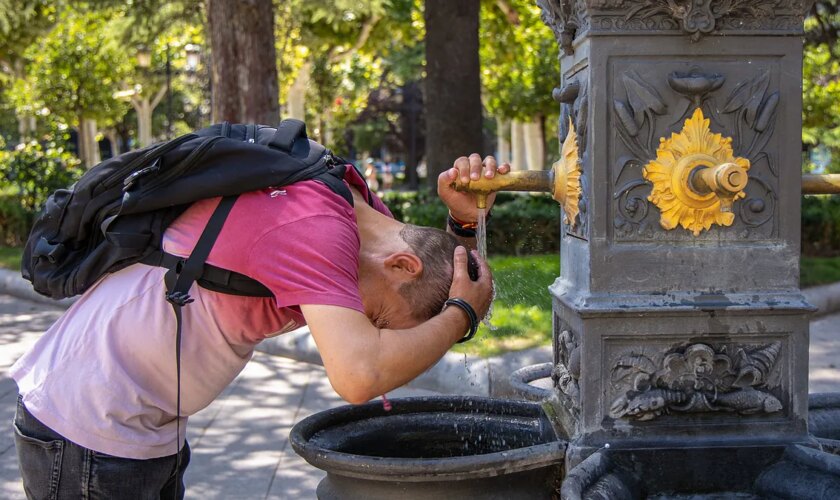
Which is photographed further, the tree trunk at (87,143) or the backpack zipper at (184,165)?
the tree trunk at (87,143)

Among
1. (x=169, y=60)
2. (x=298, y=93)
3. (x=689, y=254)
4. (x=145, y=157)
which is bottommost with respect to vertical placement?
(x=689, y=254)

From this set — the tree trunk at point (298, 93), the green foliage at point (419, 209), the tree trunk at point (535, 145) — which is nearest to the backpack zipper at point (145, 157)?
the green foliage at point (419, 209)

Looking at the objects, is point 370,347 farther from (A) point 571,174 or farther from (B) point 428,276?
(A) point 571,174

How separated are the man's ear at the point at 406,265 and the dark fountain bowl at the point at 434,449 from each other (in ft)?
1.44

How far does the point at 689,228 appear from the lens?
2.42m

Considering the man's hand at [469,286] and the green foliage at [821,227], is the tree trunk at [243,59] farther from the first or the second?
the man's hand at [469,286]

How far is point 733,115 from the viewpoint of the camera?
240cm

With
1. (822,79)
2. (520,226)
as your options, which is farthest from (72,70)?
(822,79)

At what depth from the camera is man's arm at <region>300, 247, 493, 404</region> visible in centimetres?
179

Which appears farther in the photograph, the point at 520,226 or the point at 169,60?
the point at 169,60

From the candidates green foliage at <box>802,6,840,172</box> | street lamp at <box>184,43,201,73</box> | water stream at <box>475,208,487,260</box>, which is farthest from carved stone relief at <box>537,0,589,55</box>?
street lamp at <box>184,43,201,73</box>

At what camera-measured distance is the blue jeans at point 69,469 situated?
2.03 meters

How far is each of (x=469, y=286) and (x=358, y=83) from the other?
32186 mm

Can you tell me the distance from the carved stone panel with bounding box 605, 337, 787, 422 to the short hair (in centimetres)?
55
